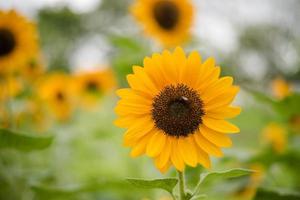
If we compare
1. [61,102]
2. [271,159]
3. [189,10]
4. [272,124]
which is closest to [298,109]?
[271,159]

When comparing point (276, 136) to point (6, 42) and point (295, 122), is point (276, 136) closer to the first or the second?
point (295, 122)

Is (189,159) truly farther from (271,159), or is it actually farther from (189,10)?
(189,10)

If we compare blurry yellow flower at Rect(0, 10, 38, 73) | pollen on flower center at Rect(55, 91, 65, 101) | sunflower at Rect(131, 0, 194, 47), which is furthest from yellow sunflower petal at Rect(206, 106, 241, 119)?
pollen on flower center at Rect(55, 91, 65, 101)

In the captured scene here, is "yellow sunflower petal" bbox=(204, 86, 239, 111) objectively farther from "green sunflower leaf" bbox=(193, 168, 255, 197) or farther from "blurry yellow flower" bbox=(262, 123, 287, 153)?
"blurry yellow flower" bbox=(262, 123, 287, 153)

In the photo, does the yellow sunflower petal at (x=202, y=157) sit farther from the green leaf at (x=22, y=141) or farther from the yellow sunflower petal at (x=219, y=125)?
the green leaf at (x=22, y=141)

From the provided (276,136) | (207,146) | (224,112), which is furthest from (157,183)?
(276,136)

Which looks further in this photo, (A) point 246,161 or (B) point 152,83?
(A) point 246,161

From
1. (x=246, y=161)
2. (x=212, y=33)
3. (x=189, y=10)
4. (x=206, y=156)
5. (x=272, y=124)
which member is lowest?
(x=206, y=156)

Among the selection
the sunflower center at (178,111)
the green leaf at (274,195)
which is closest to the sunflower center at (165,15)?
the green leaf at (274,195)
